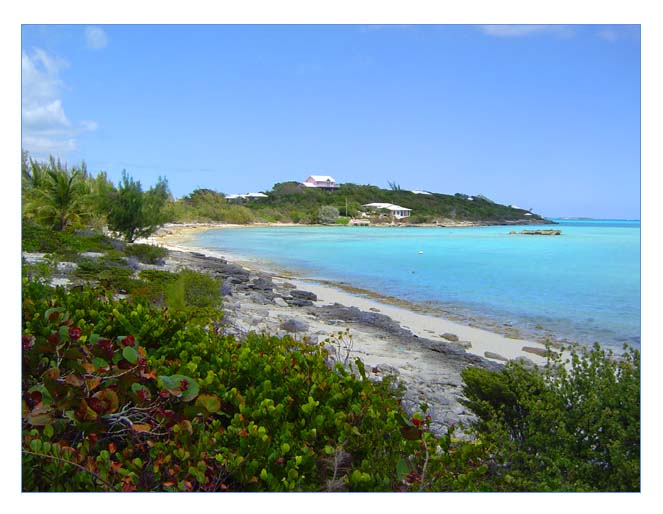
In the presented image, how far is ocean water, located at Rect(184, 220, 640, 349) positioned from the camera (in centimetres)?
365

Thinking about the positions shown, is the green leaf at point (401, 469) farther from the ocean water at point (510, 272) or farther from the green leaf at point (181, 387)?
the ocean water at point (510, 272)

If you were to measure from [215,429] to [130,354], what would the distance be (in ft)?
1.32

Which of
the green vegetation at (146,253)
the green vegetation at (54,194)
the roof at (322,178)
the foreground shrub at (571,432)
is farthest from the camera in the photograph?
the green vegetation at (146,253)

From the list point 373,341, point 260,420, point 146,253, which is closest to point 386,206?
point 373,341

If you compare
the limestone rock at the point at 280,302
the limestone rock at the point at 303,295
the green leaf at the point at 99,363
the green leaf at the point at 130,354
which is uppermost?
the green leaf at the point at 130,354

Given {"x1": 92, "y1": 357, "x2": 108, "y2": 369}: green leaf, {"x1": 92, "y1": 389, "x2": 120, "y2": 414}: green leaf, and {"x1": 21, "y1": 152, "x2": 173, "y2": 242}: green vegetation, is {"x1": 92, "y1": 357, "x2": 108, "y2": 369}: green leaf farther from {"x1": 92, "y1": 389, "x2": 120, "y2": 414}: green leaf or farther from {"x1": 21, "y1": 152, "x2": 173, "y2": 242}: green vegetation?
{"x1": 21, "y1": 152, "x2": 173, "y2": 242}: green vegetation

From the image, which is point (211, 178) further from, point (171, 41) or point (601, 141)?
point (601, 141)

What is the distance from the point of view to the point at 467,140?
3.41 metres

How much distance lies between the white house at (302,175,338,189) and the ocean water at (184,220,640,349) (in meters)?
1.57

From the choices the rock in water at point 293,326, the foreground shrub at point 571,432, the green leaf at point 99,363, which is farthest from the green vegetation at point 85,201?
the foreground shrub at point 571,432

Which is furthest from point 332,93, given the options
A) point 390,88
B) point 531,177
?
point 531,177

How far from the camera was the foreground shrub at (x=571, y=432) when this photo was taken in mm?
2098
